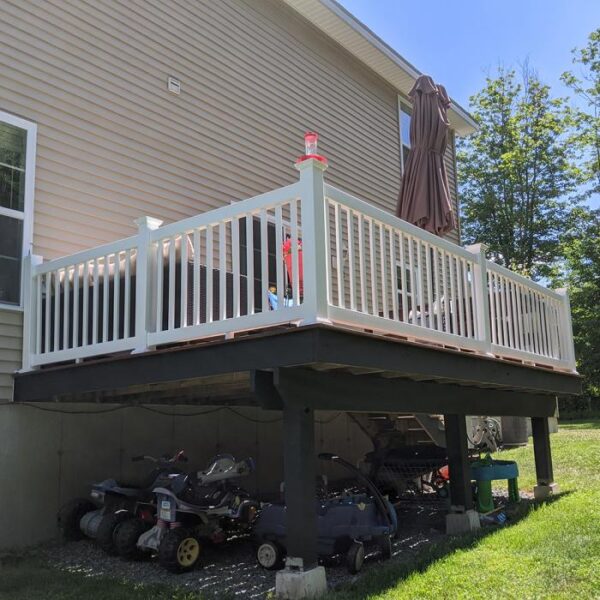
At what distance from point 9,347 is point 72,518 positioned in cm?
166

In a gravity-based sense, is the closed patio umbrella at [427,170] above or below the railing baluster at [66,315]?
above

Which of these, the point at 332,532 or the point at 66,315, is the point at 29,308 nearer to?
the point at 66,315

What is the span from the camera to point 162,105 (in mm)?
7836

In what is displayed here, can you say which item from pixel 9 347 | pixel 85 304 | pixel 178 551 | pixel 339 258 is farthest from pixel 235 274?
pixel 9 347

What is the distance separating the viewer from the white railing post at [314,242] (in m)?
4.07

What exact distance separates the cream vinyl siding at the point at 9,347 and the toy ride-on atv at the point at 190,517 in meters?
1.71

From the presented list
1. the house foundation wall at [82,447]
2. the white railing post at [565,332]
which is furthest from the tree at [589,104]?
the house foundation wall at [82,447]

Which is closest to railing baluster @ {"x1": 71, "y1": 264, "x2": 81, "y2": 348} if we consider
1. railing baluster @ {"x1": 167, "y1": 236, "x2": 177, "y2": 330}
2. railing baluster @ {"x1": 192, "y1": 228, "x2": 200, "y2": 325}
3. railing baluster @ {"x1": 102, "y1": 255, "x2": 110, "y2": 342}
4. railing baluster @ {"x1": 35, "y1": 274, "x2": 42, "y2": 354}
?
railing baluster @ {"x1": 102, "y1": 255, "x2": 110, "y2": 342}

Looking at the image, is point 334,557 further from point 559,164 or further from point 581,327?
point 559,164

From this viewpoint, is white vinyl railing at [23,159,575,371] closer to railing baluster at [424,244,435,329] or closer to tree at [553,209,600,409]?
railing baluster at [424,244,435,329]

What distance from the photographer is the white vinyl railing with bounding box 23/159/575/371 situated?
13.9 feet

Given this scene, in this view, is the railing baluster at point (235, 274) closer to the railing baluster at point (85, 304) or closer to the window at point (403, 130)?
the railing baluster at point (85, 304)

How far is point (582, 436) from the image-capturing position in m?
13.8

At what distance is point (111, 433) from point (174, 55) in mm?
4692
